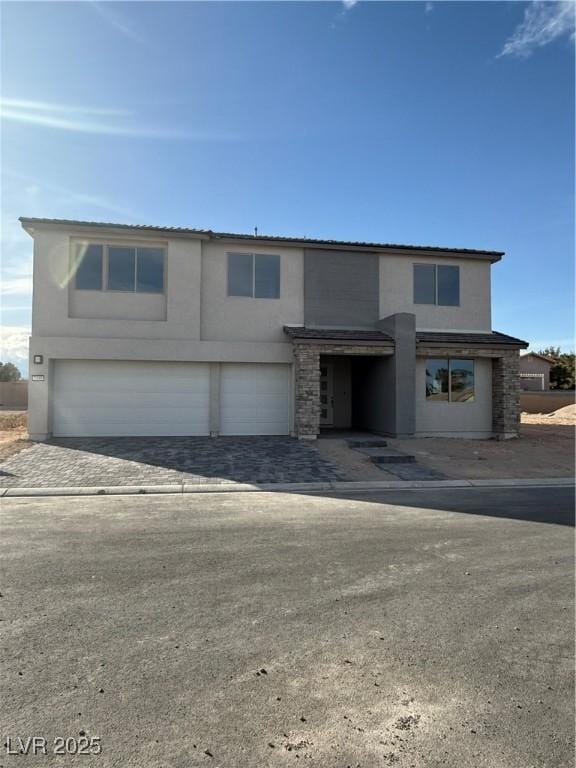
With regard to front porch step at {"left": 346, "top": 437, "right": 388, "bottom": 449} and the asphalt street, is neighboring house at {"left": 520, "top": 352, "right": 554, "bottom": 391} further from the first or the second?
the asphalt street

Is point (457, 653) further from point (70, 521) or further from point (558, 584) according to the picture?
point (70, 521)

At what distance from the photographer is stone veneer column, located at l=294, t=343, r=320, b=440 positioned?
15727 millimetres

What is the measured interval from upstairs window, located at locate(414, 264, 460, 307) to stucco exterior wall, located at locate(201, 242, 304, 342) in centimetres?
470

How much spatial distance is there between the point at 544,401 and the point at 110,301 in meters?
32.1

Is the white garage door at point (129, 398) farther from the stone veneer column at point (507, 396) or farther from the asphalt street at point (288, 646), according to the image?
the stone veneer column at point (507, 396)

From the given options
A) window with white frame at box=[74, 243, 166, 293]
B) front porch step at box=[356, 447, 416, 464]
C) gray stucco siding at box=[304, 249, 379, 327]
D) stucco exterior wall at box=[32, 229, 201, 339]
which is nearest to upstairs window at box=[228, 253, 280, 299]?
gray stucco siding at box=[304, 249, 379, 327]

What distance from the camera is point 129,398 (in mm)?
16156

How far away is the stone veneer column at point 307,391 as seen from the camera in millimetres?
15727

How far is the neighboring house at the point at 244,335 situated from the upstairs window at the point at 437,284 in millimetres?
55

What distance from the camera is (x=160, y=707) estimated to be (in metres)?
2.79

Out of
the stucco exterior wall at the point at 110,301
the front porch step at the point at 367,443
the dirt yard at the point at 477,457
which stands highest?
the stucco exterior wall at the point at 110,301

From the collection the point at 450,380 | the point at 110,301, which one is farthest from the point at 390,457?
the point at 110,301

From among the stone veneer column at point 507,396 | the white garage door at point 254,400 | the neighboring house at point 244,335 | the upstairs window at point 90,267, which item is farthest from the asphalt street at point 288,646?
the stone veneer column at point 507,396

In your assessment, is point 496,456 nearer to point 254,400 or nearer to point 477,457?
point 477,457
